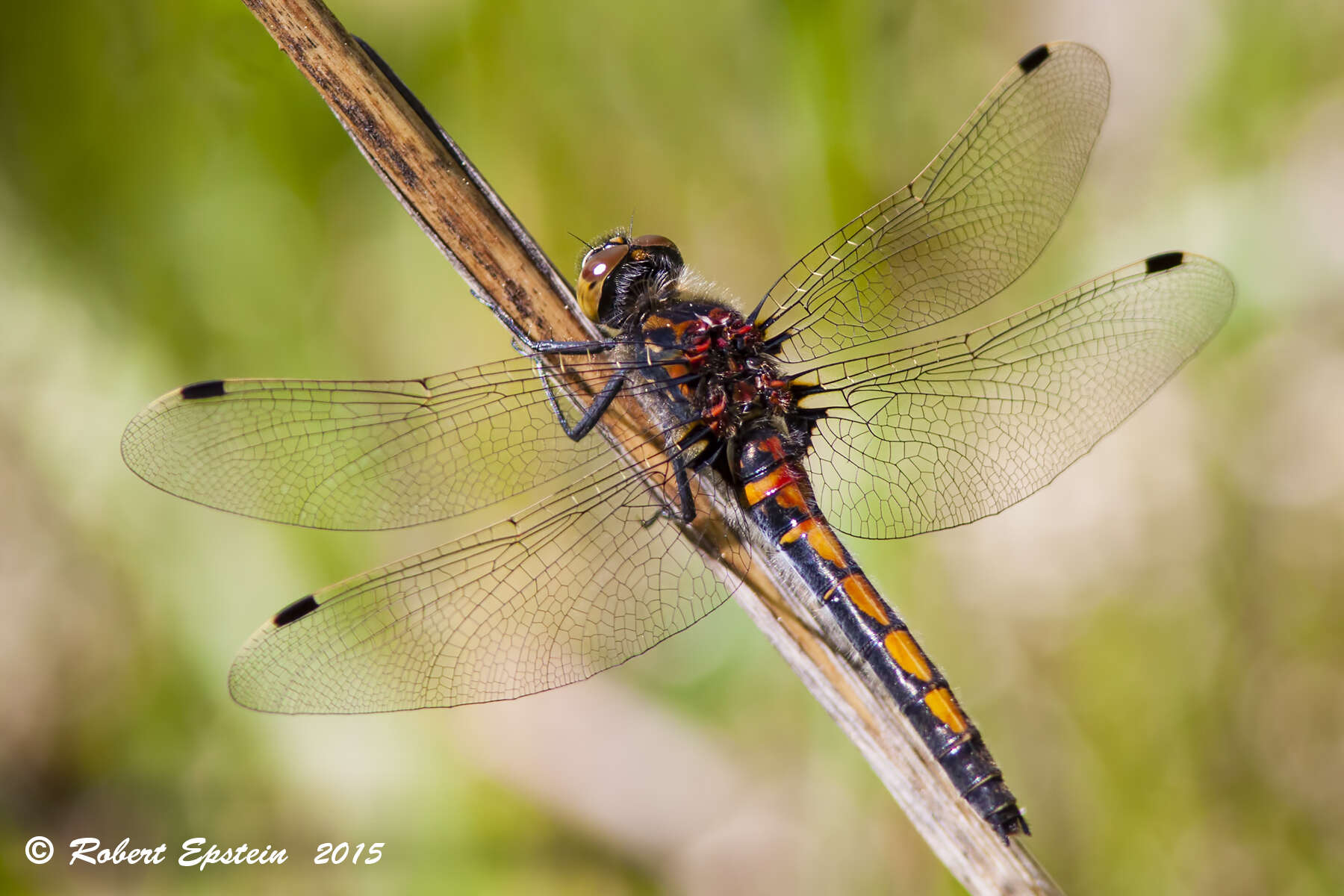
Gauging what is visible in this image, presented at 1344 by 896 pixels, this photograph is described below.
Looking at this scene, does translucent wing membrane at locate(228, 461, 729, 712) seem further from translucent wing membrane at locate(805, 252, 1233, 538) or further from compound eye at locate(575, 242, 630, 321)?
translucent wing membrane at locate(805, 252, 1233, 538)

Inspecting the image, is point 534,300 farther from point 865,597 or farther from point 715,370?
point 865,597

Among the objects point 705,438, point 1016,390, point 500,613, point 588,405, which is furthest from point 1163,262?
point 500,613

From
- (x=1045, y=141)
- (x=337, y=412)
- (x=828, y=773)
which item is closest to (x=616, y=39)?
(x=1045, y=141)

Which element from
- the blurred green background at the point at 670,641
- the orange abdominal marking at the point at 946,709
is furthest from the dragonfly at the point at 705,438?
the blurred green background at the point at 670,641

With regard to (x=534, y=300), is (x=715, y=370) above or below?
below

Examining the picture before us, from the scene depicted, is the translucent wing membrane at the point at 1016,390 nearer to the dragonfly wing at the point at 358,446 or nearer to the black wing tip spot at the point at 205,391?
the dragonfly wing at the point at 358,446
